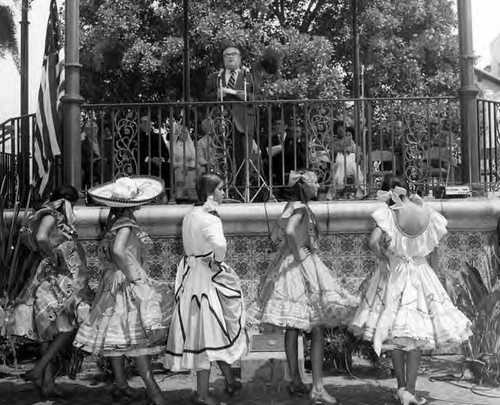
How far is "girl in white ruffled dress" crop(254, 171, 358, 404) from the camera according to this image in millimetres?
5629

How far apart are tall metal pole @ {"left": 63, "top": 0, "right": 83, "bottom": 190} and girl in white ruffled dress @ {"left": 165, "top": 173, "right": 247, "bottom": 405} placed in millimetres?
2478

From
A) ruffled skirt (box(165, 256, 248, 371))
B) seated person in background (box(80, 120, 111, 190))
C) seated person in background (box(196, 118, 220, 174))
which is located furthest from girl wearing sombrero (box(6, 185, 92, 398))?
seated person in background (box(196, 118, 220, 174))

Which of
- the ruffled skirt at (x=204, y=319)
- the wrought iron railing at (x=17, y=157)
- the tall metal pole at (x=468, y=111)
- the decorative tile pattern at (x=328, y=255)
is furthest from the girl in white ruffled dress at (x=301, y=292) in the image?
the wrought iron railing at (x=17, y=157)

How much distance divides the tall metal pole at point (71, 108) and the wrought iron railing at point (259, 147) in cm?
19

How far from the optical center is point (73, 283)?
20.0ft

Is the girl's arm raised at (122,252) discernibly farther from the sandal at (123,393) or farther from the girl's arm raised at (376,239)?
the girl's arm raised at (376,239)

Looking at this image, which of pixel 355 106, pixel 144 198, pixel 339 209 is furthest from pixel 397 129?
pixel 144 198

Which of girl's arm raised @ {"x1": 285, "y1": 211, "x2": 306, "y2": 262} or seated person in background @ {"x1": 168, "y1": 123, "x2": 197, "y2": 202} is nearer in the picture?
girl's arm raised @ {"x1": 285, "y1": 211, "x2": 306, "y2": 262}

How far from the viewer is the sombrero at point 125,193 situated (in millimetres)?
5598

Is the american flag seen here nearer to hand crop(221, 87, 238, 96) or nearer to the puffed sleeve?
hand crop(221, 87, 238, 96)

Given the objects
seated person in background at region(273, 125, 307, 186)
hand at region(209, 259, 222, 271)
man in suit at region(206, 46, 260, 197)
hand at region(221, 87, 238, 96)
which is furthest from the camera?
hand at region(221, 87, 238, 96)

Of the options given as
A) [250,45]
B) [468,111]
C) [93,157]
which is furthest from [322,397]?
[250,45]

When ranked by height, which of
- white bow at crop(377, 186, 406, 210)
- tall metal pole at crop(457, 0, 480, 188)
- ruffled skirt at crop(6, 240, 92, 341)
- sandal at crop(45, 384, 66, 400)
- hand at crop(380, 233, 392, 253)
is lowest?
sandal at crop(45, 384, 66, 400)

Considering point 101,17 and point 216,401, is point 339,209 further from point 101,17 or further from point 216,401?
point 101,17
